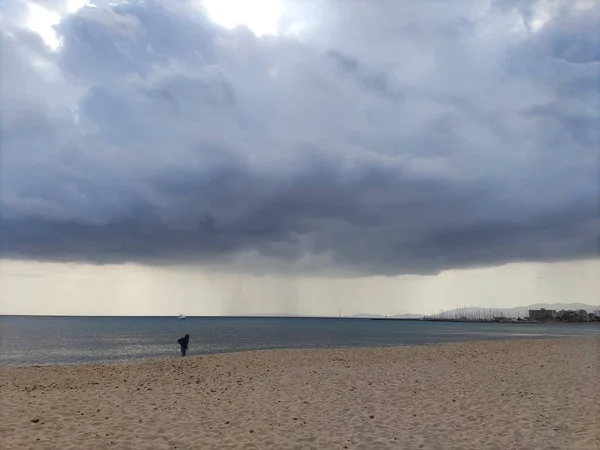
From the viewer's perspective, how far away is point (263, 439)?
10422mm

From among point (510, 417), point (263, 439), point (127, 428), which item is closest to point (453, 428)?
point (510, 417)

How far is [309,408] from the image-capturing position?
1367 cm

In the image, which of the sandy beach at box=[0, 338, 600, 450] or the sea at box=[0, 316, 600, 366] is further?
the sea at box=[0, 316, 600, 366]

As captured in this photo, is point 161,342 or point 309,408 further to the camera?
point 161,342

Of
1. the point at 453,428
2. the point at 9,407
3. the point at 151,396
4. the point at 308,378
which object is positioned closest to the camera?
the point at 453,428

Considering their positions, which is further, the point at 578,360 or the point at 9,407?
the point at 578,360

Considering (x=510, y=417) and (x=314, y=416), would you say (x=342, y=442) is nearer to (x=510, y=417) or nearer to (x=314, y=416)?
(x=314, y=416)

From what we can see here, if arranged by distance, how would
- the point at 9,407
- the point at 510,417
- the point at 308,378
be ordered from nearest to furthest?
the point at 510,417 < the point at 9,407 < the point at 308,378

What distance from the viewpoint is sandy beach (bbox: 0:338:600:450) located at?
10.3 meters

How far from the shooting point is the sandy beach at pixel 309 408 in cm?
1030

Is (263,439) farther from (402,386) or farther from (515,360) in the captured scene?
(515,360)

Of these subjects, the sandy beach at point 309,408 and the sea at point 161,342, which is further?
the sea at point 161,342

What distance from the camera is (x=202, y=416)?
12.7m

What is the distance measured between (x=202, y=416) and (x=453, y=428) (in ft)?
21.2
